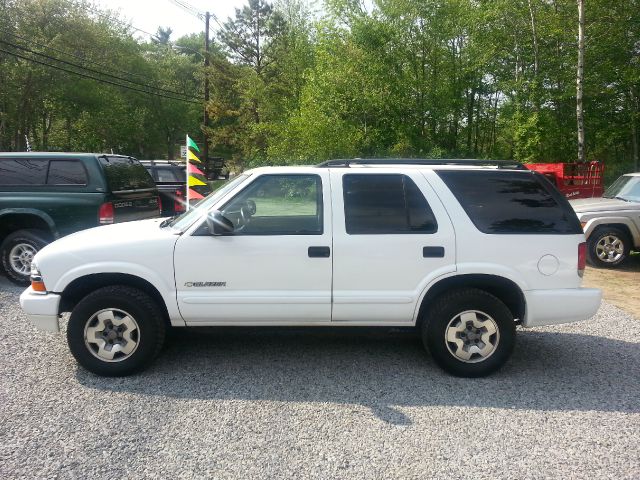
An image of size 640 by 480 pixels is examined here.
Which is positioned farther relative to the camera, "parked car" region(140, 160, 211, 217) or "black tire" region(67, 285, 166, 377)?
"parked car" region(140, 160, 211, 217)

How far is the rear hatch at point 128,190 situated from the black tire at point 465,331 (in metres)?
5.05

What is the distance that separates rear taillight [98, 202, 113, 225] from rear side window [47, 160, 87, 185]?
0.51m

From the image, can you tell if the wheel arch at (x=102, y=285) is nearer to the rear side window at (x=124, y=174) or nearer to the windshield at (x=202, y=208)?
the windshield at (x=202, y=208)

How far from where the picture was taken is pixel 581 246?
13.8 feet

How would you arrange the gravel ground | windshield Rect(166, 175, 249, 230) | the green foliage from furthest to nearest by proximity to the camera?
the green foliage, windshield Rect(166, 175, 249, 230), the gravel ground

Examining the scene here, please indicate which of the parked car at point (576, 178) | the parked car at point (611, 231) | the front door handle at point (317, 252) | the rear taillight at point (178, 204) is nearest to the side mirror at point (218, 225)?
the front door handle at point (317, 252)

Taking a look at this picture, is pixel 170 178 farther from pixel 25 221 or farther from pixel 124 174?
pixel 25 221

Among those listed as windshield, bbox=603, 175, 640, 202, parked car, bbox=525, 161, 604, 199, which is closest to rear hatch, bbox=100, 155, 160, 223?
windshield, bbox=603, 175, 640, 202

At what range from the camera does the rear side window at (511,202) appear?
167 inches

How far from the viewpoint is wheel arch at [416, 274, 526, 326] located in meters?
4.23

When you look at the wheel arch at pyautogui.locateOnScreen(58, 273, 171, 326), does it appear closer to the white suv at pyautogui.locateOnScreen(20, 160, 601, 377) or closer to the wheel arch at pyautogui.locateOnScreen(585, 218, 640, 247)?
the white suv at pyautogui.locateOnScreen(20, 160, 601, 377)

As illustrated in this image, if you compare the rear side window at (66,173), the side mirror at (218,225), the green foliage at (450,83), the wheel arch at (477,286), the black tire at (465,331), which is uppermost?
the green foliage at (450,83)

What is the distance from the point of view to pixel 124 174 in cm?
805

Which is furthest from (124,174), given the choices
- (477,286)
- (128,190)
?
(477,286)
